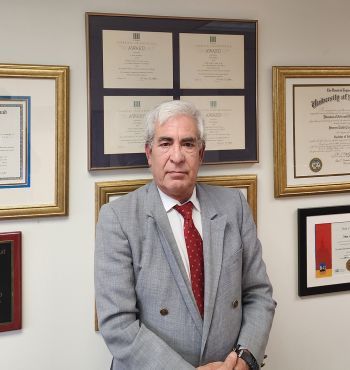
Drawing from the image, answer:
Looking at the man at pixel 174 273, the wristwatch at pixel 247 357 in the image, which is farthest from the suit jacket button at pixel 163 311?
the wristwatch at pixel 247 357

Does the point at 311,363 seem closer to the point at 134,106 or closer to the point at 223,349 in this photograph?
the point at 223,349

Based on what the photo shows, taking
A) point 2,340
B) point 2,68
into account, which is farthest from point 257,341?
point 2,68

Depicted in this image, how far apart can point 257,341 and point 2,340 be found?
88 cm

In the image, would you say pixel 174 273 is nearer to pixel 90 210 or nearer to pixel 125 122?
pixel 90 210

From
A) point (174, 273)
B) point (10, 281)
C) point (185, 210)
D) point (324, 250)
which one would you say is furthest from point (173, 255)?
point (324, 250)

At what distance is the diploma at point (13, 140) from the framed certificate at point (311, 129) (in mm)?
963

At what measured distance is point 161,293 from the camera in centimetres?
136

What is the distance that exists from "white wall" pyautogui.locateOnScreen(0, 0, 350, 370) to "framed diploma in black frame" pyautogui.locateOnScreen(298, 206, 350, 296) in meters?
0.04

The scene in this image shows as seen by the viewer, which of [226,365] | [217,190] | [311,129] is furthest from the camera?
[311,129]

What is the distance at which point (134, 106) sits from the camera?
162 cm

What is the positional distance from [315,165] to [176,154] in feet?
2.43

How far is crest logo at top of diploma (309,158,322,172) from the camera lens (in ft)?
6.06

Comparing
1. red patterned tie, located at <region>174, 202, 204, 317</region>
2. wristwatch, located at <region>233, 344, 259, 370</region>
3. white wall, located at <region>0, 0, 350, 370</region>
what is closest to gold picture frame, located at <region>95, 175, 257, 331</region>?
white wall, located at <region>0, 0, 350, 370</region>

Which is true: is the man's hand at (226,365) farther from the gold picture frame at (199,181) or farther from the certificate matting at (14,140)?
the certificate matting at (14,140)
